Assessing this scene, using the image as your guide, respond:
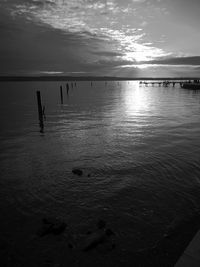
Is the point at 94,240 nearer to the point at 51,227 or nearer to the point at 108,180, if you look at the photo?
the point at 51,227

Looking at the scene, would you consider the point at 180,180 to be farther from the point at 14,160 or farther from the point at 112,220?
the point at 14,160

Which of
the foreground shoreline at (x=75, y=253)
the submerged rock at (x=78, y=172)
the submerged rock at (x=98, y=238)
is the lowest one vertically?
the foreground shoreline at (x=75, y=253)

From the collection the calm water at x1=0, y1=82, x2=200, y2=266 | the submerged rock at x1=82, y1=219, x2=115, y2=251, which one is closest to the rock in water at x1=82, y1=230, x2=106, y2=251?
the submerged rock at x1=82, y1=219, x2=115, y2=251

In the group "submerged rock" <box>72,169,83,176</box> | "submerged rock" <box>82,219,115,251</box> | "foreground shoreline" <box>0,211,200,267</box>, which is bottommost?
"foreground shoreline" <box>0,211,200,267</box>

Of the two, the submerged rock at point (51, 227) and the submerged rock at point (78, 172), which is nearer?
the submerged rock at point (51, 227)

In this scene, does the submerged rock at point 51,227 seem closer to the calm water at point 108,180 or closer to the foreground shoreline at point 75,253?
the foreground shoreline at point 75,253

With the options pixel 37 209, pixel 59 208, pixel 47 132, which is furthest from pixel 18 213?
pixel 47 132

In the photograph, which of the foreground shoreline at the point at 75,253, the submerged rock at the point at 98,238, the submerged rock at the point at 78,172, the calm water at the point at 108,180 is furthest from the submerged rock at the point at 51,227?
the submerged rock at the point at 78,172

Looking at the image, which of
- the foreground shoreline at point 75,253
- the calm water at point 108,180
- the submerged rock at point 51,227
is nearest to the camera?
the foreground shoreline at point 75,253

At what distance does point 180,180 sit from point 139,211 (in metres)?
3.57

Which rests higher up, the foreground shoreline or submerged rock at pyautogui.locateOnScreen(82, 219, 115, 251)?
submerged rock at pyautogui.locateOnScreen(82, 219, 115, 251)

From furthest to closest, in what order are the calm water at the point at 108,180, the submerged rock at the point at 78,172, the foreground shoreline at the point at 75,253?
1. the submerged rock at the point at 78,172
2. the calm water at the point at 108,180
3. the foreground shoreline at the point at 75,253

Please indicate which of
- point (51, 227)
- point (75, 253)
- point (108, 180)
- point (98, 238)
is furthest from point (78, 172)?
point (75, 253)

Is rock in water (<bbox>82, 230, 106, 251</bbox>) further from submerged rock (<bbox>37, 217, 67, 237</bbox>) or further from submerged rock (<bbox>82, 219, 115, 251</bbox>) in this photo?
submerged rock (<bbox>37, 217, 67, 237</bbox>)
